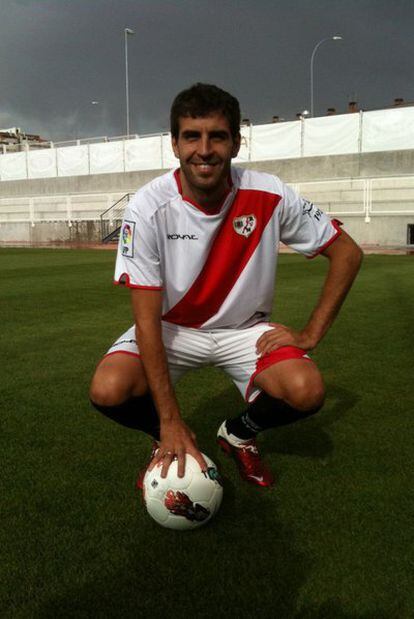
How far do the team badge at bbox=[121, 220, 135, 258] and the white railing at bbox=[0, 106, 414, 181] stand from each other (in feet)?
86.7

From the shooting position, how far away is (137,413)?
3.03 m

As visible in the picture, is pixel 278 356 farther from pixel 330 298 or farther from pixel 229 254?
pixel 229 254

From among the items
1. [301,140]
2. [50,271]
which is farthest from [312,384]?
[301,140]

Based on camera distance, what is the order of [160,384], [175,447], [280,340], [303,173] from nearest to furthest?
1. [175,447]
2. [160,384]
3. [280,340]
4. [303,173]

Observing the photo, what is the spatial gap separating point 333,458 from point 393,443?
436 mm

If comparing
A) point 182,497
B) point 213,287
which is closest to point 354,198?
point 213,287

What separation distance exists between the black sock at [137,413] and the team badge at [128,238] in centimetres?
73

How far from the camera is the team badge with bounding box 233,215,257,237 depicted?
3092 millimetres

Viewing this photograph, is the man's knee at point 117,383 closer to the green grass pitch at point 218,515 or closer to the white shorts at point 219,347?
the white shorts at point 219,347

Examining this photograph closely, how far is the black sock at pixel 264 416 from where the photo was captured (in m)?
2.99

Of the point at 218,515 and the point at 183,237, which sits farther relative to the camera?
the point at 183,237

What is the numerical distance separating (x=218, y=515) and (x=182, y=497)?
0.25 meters

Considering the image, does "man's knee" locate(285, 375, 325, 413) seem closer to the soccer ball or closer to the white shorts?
the white shorts

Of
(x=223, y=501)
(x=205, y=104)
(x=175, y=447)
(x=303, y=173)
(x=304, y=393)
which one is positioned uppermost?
(x=303, y=173)
